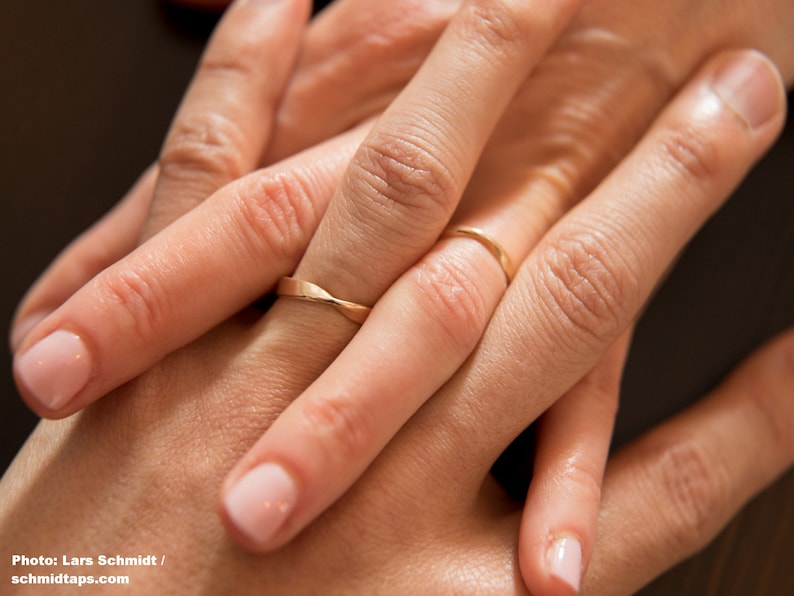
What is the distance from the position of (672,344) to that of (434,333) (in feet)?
1.58

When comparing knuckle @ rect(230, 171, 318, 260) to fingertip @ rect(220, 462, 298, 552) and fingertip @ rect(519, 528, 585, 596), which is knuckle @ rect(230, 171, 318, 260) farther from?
fingertip @ rect(519, 528, 585, 596)

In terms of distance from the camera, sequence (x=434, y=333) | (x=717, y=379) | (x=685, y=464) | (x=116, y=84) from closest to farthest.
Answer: (x=434, y=333)
(x=685, y=464)
(x=717, y=379)
(x=116, y=84)

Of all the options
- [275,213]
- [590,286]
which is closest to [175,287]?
[275,213]

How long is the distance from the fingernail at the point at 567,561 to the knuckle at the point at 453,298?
0.77 feet

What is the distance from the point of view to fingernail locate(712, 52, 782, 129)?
90cm

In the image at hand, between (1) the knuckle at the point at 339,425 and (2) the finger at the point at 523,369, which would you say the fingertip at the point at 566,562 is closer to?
(2) the finger at the point at 523,369

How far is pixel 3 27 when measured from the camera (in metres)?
1.22

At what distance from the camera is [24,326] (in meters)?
1.06

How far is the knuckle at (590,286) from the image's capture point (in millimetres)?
819

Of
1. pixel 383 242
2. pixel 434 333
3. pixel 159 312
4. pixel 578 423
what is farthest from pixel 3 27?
pixel 578 423

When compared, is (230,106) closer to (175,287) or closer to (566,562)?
(175,287)

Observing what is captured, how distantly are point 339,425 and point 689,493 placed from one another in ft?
1.56

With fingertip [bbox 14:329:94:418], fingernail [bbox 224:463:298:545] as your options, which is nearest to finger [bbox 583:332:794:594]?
fingernail [bbox 224:463:298:545]

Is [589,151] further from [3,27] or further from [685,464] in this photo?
[3,27]
